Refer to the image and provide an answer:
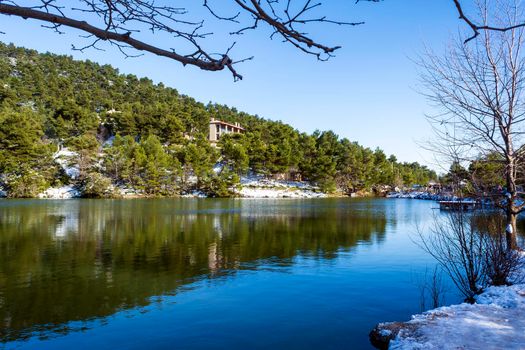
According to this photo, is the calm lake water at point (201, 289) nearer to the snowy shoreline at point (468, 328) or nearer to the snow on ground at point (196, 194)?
the snowy shoreline at point (468, 328)

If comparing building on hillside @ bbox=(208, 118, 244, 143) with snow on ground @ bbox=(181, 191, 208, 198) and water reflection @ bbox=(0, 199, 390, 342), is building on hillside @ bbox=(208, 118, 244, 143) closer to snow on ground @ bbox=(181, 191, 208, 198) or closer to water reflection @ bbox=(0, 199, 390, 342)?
snow on ground @ bbox=(181, 191, 208, 198)

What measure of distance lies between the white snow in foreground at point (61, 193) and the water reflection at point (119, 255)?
102 ft

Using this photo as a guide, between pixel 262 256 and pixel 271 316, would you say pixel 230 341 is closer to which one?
pixel 271 316

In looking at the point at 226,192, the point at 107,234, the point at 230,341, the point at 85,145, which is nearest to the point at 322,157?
the point at 226,192

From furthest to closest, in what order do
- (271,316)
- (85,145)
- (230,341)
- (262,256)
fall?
(85,145)
(262,256)
(271,316)
(230,341)

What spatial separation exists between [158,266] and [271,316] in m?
5.84

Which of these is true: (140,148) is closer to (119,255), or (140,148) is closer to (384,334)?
(119,255)

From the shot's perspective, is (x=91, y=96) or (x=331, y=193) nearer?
(x=331, y=193)

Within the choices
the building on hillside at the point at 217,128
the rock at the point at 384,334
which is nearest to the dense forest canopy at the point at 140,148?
the building on hillside at the point at 217,128

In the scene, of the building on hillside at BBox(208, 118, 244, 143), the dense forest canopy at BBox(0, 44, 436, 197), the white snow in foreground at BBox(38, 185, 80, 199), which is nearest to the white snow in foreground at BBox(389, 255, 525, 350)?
the dense forest canopy at BBox(0, 44, 436, 197)

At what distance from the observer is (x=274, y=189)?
7262cm

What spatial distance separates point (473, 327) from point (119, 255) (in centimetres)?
1270

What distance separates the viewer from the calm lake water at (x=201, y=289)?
285 inches

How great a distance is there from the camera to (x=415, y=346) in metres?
5.01
